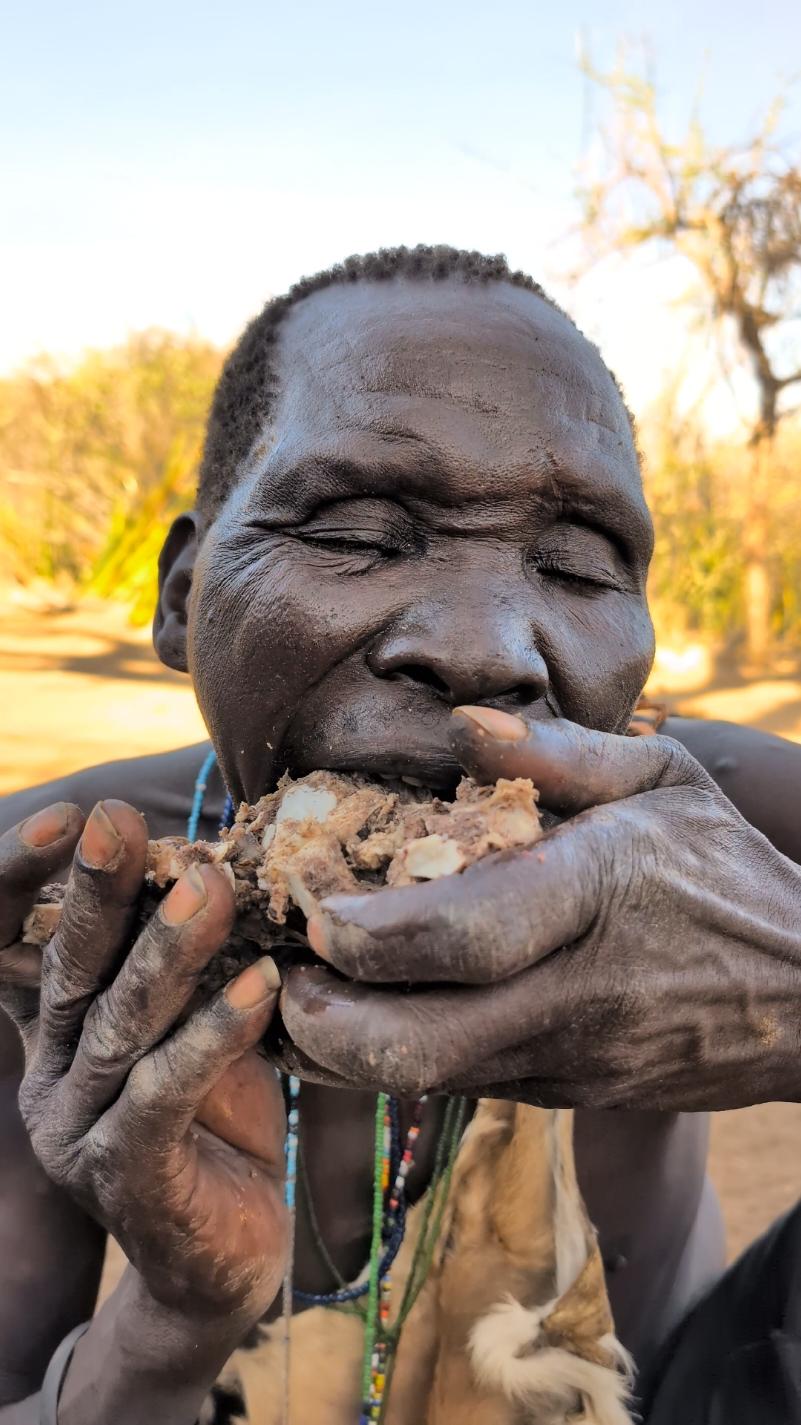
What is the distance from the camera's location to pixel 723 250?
13.0 meters

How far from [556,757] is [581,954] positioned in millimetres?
212

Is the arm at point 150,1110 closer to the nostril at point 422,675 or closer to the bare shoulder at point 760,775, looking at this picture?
the nostril at point 422,675

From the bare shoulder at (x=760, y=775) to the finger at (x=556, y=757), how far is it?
3.64ft

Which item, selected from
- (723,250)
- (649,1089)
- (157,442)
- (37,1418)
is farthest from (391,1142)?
(157,442)

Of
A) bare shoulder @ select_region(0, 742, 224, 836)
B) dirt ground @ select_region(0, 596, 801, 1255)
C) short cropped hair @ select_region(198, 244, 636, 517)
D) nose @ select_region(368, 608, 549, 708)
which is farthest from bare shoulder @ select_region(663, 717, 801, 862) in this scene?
dirt ground @ select_region(0, 596, 801, 1255)

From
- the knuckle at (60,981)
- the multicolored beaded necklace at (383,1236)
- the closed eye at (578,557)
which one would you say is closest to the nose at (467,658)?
the closed eye at (578,557)

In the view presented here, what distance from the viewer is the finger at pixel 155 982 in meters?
1.17

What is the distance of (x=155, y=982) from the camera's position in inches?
47.4

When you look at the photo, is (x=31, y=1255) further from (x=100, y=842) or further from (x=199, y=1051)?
(x=100, y=842)

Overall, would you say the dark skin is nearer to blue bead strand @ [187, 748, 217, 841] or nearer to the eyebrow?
the eyebrow

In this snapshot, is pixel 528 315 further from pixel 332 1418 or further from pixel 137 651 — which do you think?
pixel 137 651

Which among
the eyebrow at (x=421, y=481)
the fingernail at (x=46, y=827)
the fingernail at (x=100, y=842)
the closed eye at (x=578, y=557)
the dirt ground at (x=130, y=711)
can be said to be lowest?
the dirt ground at (x=130, y=711)

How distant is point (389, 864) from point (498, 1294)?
3.89 ft

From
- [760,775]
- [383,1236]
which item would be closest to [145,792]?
[383,1236]
